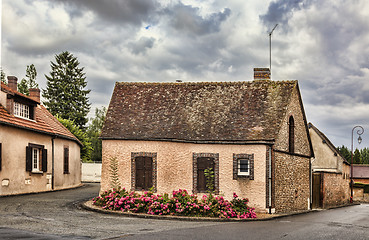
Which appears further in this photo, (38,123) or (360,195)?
(360,195)

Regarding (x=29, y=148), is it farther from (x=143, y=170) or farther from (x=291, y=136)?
(x=291, y=136)

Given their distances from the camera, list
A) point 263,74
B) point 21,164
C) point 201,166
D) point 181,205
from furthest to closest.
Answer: point 263,74 → point 21,164 → point 201,166 → point 181,205

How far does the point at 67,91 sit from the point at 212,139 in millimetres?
43800

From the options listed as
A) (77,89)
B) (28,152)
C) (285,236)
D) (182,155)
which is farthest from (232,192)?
(77,89)

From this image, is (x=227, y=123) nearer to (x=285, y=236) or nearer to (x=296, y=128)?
(x=296, y=128)

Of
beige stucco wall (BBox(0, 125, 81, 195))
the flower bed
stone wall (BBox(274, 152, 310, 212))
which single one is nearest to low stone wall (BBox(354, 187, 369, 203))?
stone wall (BBox(274, 152, 310, 212))

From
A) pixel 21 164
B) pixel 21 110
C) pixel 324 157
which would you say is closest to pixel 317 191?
pixel 324 157

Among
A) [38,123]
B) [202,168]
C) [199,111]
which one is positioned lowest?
[202,168]

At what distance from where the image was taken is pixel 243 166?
858 inches

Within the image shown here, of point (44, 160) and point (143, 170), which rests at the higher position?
point (44, 160)

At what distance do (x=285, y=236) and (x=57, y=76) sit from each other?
2178 inches

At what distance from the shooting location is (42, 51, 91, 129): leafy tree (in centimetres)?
6053

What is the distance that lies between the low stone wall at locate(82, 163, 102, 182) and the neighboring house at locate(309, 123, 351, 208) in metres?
20.4

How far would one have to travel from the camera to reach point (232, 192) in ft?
70.7
